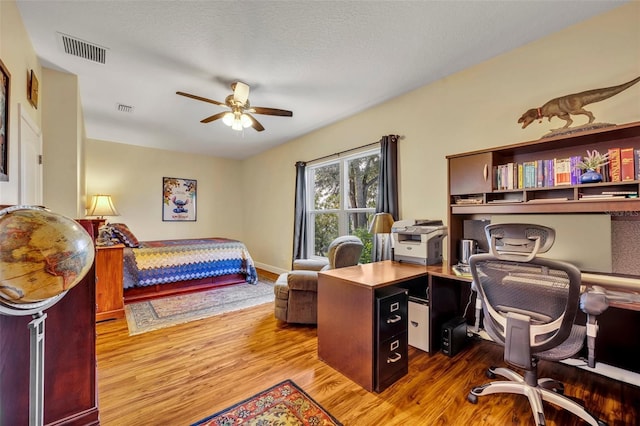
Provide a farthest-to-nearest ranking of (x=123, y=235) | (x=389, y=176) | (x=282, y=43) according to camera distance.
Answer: (x=123, y=235), (x=389, y=176), (x=282, y=43)

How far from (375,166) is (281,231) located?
7.80 ft

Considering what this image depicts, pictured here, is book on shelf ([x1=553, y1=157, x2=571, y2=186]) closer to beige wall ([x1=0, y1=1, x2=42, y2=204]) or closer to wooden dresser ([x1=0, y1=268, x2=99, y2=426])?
wooden dresser ([x1=0, y1=268, x2=99, y2=426])

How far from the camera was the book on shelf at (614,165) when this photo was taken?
1660 millimetres

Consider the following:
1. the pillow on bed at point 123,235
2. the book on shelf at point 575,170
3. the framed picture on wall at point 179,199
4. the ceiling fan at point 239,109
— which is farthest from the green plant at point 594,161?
the framed picture on wall at point 179,199

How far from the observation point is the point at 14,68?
70.6 inches

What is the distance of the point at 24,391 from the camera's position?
51.5 inches

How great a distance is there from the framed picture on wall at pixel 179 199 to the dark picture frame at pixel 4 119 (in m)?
4.01

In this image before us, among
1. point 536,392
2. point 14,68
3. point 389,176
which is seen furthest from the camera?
point 389,176

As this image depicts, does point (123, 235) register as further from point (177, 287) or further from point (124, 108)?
point (124, 108)

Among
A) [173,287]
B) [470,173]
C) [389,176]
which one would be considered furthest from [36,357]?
[173,287]

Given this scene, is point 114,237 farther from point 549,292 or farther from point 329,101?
point 549,292

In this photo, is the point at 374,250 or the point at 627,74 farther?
the point at 374,250

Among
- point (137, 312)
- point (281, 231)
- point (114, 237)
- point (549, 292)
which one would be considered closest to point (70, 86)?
point (114, 237)

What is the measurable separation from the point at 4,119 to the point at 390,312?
8.92ft
